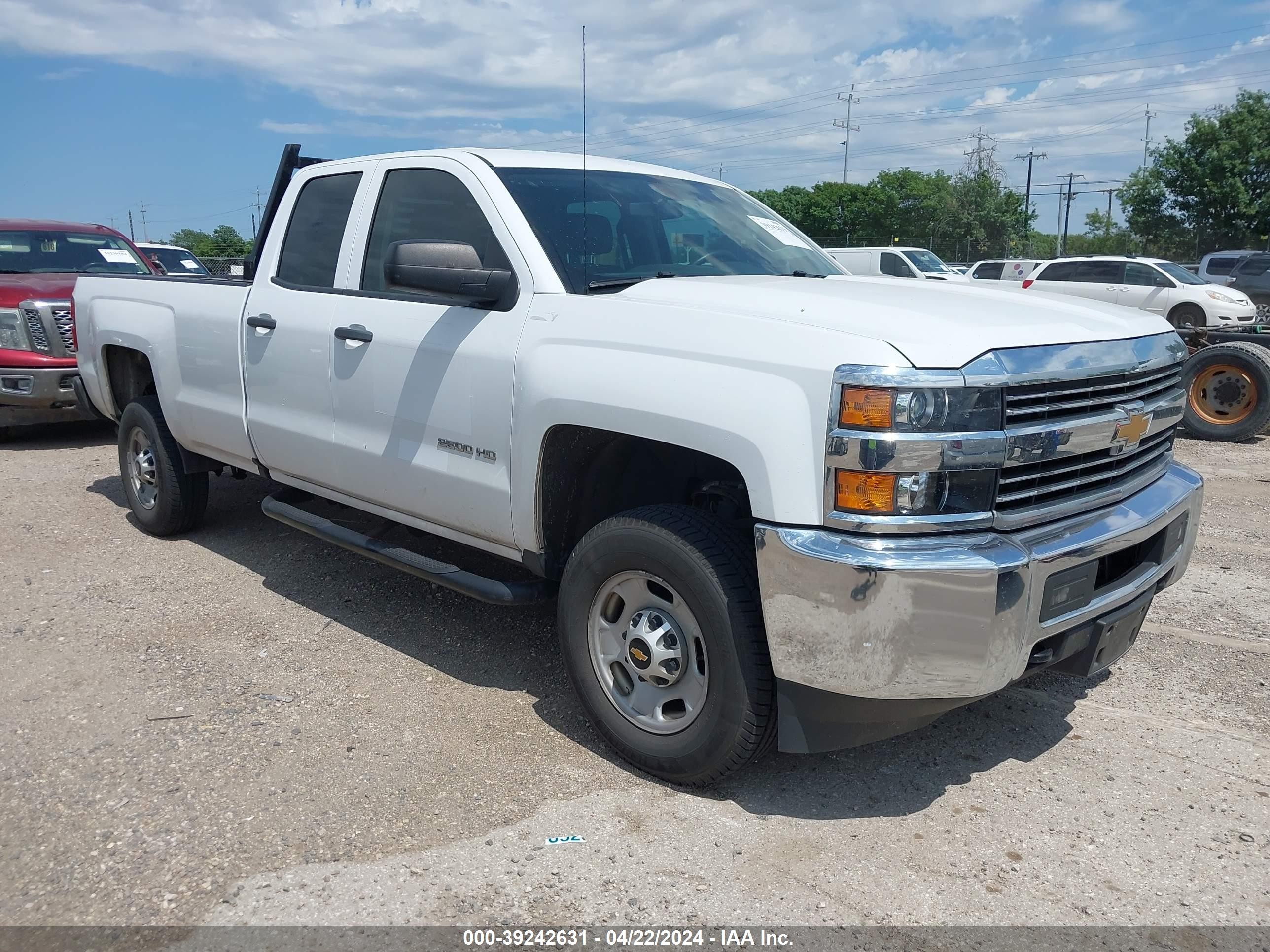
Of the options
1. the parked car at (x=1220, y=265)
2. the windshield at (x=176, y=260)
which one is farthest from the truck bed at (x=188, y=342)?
the parked car at (x=1220, y=265)

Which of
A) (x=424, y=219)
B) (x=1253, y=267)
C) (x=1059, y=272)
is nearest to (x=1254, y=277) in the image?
(x=1253, y=267)

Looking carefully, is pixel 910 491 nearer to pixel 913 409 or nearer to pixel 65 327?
pixel 913 409

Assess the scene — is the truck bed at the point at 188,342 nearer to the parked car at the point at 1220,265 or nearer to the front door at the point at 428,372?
the front door at the point at 428,372

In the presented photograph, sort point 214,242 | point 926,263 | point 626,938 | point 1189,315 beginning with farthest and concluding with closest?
point 214,242 → point 926,263 → point 1189,315 → point 626,938

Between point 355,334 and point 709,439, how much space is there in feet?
6.10

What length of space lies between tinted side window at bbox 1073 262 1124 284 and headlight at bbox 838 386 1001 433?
19.0 metres

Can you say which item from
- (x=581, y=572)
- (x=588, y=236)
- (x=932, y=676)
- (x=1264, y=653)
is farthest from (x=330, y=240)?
(x=1264, y=653)

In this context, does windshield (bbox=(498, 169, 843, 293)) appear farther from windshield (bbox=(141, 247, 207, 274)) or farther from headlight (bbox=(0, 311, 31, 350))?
windshield (bbox=(141, 247, 207, 274))

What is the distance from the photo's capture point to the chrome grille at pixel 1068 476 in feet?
9.03

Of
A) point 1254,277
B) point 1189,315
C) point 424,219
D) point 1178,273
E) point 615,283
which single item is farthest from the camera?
point 1254,277

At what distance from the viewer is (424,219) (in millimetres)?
4055

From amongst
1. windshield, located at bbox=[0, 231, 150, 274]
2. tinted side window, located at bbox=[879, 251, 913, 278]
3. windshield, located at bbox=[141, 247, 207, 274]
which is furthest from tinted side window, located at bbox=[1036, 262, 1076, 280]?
windshield, located at bbox=[0, 231, 150, 274]

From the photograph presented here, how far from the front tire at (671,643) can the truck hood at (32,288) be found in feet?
23.6

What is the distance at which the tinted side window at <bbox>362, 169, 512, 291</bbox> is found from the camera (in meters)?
3.78
